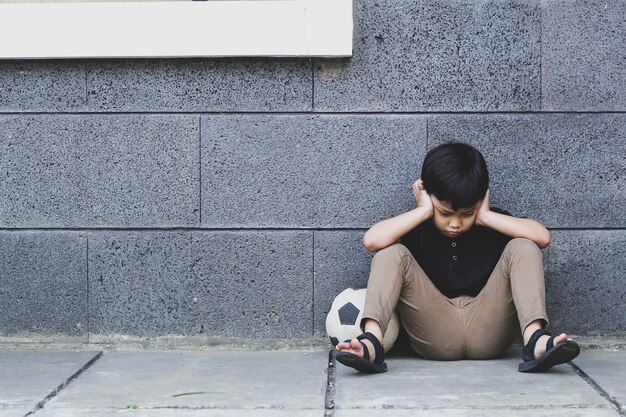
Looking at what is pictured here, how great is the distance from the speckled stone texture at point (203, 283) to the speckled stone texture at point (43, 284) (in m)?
0.08

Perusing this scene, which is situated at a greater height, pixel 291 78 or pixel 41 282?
pixel 291 78

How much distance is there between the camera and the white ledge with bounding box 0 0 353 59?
4523 millimetres

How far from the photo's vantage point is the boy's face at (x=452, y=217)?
4105mm

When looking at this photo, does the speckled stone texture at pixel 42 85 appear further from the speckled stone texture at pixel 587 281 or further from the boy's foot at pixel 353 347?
the speckled stone texture at pixel 587 281

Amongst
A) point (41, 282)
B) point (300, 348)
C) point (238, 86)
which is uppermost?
point (238, 86)

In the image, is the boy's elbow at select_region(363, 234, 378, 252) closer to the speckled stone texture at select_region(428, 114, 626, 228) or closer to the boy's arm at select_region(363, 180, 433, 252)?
the boy's arm at select_region(363, 180, 433, 252)

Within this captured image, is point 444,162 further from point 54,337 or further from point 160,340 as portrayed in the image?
point 54,337

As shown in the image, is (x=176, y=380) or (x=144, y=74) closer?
(x=176, y=380)

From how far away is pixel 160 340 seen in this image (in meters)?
4.69

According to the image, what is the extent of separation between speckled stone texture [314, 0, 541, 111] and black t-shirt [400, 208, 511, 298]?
0.69 m

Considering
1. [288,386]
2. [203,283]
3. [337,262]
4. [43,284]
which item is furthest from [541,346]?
[43,284]

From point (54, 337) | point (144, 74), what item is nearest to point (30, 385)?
point (54, 337)

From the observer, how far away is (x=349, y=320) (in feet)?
13.8

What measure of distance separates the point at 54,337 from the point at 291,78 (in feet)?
6.27
